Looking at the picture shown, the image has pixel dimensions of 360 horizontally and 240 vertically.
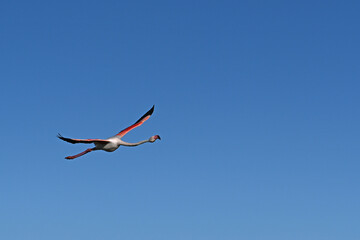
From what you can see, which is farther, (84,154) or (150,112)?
(150,112)

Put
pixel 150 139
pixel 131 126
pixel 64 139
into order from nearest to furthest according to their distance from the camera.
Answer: pixel 64 139, pixel 150 139, pixel 131 126

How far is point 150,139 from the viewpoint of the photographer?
1935 inches

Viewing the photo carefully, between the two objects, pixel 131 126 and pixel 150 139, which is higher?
pixel 131 126

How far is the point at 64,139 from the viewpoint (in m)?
45.6

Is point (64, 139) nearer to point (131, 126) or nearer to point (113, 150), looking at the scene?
point (113, 150)

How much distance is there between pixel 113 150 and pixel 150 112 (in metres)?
8.62

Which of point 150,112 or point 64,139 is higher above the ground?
point 150,112

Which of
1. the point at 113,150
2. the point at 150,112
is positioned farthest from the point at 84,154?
the point at 150,112

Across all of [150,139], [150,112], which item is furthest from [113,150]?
[150,112]

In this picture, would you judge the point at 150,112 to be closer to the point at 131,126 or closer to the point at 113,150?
the point at 131,126

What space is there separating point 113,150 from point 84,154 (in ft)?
10.1

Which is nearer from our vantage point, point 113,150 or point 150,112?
point 113,150

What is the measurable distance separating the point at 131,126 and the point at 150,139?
5.12 meters

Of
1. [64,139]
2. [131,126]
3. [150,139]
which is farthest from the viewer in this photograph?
[131,126]
